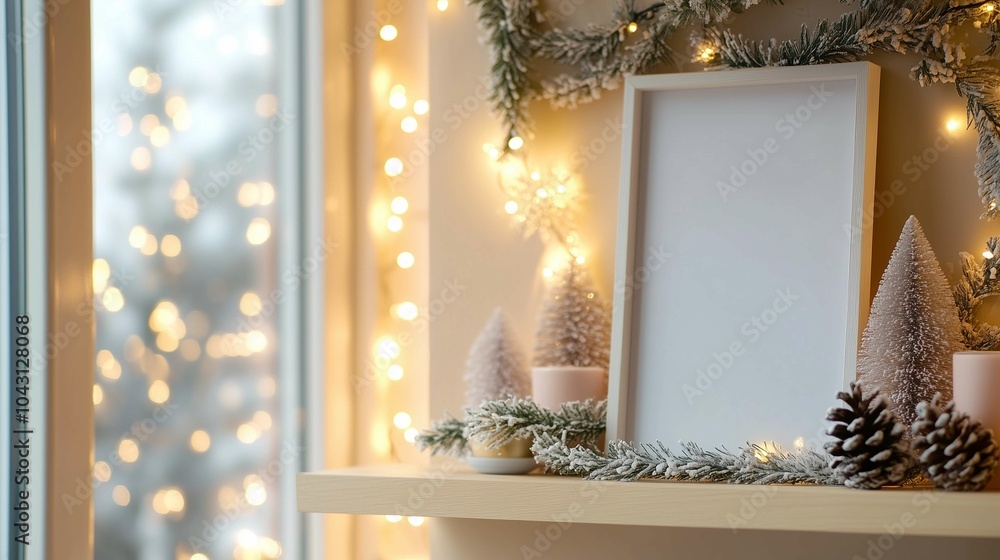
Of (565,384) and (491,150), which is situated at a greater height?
(491,150)

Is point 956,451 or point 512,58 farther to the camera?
point 512,58

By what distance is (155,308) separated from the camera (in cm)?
133

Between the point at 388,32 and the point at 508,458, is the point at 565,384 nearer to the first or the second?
the point at 508,458

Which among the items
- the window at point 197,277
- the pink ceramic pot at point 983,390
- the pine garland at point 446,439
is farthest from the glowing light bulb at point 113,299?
the pink ceramic pot at point 983,390

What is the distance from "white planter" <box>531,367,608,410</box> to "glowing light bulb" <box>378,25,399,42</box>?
2.29 feet

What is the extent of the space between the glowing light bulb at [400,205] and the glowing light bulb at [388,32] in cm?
30

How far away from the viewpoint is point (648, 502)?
110 cm

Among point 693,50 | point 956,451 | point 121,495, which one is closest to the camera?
point 956,451

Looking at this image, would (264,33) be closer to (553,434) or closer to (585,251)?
(585,251)

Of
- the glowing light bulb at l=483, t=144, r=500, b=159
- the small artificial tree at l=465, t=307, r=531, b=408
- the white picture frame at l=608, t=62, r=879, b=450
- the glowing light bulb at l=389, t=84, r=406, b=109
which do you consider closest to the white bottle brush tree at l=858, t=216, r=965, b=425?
the white picture frame at l=608, t=62, r=879, b=450

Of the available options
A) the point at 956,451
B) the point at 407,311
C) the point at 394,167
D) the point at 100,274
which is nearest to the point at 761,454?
the point at 956,451

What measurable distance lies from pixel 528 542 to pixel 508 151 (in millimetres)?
624

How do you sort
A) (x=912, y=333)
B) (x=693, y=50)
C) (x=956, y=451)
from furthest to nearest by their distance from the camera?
(x=693, y=50) → (x=912, y=333) → (x=956, y=451)

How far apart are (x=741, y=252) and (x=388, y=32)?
2.56ft
